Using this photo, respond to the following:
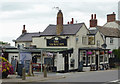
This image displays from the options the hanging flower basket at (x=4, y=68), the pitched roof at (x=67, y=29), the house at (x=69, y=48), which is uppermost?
the pitched roof at (x=67, y=29)

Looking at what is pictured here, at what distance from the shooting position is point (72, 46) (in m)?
29.3

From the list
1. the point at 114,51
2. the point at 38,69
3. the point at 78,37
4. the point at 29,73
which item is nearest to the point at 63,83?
the point at 29,73

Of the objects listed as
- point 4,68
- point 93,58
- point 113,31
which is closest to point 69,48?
point 93,58

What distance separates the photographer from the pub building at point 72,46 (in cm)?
2745

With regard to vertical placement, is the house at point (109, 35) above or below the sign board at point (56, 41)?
above

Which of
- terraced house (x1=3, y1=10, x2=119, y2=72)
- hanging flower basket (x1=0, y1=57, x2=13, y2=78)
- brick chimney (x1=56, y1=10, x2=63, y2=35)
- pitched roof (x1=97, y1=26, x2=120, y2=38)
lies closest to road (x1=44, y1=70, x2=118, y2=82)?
terraced house (x1=3, y1=10, x2=119, y2=72)

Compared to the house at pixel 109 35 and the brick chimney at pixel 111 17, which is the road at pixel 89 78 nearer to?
the house at pixel 109 35

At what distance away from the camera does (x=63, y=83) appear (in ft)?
54.9

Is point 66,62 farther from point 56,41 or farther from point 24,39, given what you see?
point 24,39

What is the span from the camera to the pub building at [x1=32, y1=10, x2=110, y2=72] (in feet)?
90.1

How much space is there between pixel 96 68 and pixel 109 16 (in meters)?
20.4

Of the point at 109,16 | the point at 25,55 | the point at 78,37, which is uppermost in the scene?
the point at 109,16

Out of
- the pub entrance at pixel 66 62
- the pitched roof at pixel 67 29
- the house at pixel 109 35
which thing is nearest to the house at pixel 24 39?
the pitched roof at pixel 67 29

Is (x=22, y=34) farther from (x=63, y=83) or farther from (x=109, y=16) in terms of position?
(x=63, y=83)
